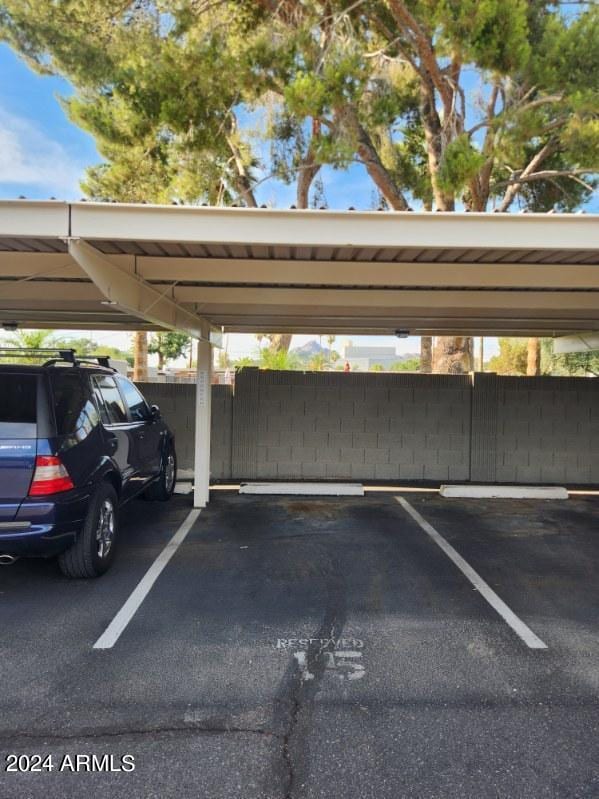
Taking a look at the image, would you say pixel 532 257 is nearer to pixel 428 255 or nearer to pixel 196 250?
pixel 428 255

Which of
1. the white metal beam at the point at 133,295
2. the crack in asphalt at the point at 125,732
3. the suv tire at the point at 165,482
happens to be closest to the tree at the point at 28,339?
the suv tire at the point at 165,482

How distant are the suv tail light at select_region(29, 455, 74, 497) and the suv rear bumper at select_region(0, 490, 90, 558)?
0.19ft

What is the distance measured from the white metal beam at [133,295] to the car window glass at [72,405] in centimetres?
86

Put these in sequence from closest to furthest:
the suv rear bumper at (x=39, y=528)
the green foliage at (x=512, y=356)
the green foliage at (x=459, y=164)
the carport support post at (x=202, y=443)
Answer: the suv rear bumper at (x=39, y=528) < the carport support post at (x=202, y=443) < the green foliage at (x=459, y=164) < the green foliage at (x=512, y=356)

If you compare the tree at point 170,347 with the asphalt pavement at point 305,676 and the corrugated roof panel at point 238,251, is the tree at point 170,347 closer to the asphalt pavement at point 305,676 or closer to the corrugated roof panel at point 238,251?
the corrugated roof panel at point 238,251

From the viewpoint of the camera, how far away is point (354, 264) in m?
5.77

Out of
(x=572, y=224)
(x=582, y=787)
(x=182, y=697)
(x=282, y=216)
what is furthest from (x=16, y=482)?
(x=572, y=224)

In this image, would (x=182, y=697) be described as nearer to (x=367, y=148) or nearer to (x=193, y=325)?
(x=193, y=325)

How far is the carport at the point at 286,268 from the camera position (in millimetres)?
4547

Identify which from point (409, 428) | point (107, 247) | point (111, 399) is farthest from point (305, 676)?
point (409, 428)

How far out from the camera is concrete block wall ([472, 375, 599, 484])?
1024 cm

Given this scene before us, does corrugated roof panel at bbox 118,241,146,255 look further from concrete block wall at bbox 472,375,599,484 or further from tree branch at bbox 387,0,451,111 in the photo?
tree branch at bbox 387,0,451,111

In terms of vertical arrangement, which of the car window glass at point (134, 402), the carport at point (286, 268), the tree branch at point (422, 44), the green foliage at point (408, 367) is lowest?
the car window glass at point (134, 402)

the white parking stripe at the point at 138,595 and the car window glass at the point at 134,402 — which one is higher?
the car window glass at the point at 134,402
